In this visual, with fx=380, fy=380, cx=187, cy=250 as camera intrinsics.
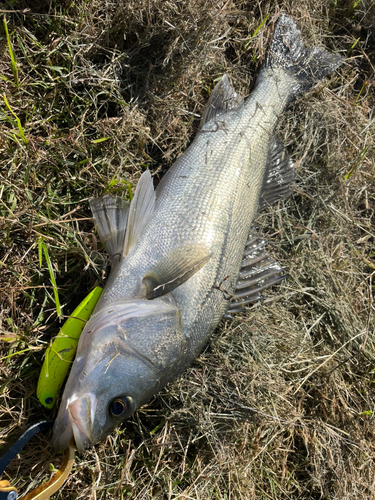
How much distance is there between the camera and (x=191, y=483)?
286cm

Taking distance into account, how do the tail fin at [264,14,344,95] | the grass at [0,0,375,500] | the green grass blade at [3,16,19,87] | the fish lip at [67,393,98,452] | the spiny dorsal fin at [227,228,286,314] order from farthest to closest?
the tail fin at [264,14,344,95], the spiny dorsal fin at [227,228,286,314], the grass at [0,0,375,500], the green grass blade at [3,16,19,87], the fish lip at [67,393,98,452]

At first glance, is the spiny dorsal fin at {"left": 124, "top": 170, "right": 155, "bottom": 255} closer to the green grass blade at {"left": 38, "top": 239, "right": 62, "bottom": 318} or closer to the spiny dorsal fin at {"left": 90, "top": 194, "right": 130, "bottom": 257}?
the spiny dorsal fin at {"left": 90, "top": 194, "right": 130, "bottom": 257}

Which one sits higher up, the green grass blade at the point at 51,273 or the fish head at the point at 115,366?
the green grass blade at the point at 51,273

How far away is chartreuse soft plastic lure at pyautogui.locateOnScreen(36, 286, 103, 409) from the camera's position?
241 cm

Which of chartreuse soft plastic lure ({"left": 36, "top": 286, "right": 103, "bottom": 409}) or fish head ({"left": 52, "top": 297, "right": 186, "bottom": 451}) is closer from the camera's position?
fish head ({"left": 52, "top": 297, "right": 186, "bottom": 451})

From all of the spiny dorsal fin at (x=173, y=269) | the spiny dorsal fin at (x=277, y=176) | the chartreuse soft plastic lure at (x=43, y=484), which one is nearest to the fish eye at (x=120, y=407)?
the chartreuse soft plastic lure at (x=43, y=484)

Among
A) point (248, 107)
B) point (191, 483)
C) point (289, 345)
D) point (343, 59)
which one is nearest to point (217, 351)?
point (289, 345)

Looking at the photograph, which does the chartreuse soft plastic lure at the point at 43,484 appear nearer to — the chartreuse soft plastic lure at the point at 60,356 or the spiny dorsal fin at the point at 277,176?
the chartreuse soft plastic lure at the point at 60,356

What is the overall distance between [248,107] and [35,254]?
6.38 ft

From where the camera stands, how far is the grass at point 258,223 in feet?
8.55

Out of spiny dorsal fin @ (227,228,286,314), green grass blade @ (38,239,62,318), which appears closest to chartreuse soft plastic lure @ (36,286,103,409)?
green grass blade @ (38,239,62,318)

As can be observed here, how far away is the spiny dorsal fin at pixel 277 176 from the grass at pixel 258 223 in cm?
24

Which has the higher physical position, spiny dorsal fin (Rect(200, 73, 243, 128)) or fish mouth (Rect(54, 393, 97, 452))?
spiny dorsal fin (Rect(200, 73, 243, 128))

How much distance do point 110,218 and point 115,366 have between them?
973 millimetres
